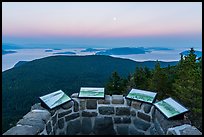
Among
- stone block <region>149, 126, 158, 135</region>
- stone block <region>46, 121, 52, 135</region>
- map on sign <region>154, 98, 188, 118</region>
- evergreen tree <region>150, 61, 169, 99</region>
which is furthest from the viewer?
evergreen tree <region>150, 61, 169, 99</region>

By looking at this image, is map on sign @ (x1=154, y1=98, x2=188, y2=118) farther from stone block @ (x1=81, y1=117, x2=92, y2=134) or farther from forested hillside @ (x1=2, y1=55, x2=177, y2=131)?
forested hillside @ (x1=2, y1=55, x2=177, y2=131)

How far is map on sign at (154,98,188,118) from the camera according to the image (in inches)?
113

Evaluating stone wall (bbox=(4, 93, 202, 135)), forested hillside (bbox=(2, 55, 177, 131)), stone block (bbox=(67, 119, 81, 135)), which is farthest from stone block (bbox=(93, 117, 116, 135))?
forested hillside (bbox=(2, 55, 177, 131))

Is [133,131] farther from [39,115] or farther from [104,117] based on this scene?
[39,115]

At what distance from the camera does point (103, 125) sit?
12.4 feet

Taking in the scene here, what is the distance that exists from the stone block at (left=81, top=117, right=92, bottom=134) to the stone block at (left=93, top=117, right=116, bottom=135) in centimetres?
9

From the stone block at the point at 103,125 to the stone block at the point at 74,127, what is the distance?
0.25 m

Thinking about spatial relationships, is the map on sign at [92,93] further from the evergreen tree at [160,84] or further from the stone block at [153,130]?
the evergreen tree at [160,84]

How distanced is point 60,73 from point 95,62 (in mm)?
12447

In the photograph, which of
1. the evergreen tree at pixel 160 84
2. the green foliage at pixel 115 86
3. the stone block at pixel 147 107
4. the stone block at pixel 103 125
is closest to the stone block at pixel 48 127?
the stone block at pixel 103 125

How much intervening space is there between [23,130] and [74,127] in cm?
135

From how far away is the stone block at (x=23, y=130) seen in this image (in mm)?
2389

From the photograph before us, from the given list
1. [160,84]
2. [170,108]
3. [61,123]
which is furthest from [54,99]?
[160,84]

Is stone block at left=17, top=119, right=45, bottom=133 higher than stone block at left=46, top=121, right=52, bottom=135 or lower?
higher
